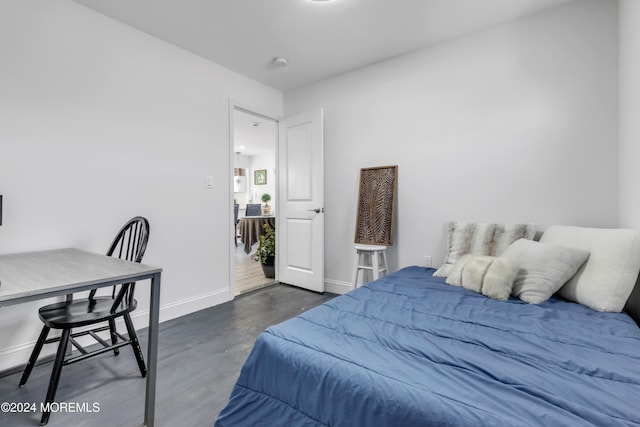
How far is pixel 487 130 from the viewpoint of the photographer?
2.45 metres

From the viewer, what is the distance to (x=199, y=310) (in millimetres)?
2836

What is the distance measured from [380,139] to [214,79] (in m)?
1.77

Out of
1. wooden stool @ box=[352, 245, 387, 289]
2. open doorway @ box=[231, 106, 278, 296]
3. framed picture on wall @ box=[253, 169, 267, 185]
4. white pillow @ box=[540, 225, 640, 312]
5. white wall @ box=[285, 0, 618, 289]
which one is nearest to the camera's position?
white pillow @ box=[540, 225, 640, 312]

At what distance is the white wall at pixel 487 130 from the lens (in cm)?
206

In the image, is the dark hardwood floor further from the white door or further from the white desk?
the white door

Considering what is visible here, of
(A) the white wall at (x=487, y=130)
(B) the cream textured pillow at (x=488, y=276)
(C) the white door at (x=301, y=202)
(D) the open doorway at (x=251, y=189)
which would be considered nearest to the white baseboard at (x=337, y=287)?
(A) the white wall at (x=487, y=130)

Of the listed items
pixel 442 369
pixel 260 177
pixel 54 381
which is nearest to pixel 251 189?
pixel 260 177

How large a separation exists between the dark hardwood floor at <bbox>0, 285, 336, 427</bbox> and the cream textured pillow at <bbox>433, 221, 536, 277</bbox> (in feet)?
5.30

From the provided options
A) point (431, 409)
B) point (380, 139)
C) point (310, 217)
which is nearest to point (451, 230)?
point (380, 139)

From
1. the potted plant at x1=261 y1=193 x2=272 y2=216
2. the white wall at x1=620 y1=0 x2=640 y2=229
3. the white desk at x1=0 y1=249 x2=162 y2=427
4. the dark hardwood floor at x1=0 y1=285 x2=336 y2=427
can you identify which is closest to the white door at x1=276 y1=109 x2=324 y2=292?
the dark hardwood floor at x1=0 y1=285 x2=336 y2=427

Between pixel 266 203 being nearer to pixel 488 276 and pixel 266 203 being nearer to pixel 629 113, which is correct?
pixel 488 276

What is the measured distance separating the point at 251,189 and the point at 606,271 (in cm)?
816

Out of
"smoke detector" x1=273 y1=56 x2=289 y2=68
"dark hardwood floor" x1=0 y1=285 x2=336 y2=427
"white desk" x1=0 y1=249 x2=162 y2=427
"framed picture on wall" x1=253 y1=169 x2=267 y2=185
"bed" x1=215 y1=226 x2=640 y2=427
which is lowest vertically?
"dark hardwood floor" x1=0 y1=285 x2=336 y2=427

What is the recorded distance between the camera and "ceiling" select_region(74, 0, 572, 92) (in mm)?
2127
